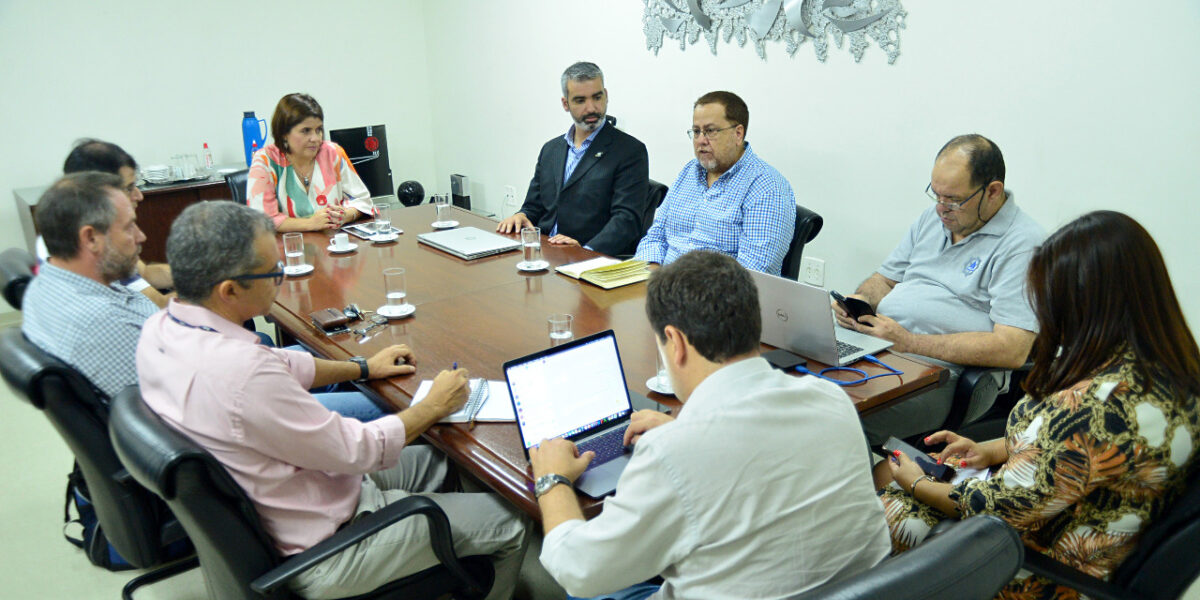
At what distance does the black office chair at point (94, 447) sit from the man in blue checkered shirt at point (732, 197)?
1.81m

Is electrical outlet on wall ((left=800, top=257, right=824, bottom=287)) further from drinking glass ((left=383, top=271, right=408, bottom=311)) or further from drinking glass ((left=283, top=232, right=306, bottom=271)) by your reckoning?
drinking glass ((left=283, top=232, right=306, bottom=271))

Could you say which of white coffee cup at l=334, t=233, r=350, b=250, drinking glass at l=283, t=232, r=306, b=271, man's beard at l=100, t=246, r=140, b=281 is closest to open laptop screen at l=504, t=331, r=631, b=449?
man's beard at l=100, t=246, r=140, b=281

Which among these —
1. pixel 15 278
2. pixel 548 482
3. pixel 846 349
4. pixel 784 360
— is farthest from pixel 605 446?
pixel 15 278

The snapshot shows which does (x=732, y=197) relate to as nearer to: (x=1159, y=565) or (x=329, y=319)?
(x=329, y=319)

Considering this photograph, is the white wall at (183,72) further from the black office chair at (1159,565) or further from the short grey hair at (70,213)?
the black office chair at (1159,565)

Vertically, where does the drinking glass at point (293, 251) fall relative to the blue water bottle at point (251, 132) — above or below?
below

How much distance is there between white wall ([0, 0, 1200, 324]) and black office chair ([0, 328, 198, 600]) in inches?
114

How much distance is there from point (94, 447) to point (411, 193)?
411cm

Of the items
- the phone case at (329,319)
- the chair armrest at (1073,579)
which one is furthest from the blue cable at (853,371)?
the phone case at (329,319)

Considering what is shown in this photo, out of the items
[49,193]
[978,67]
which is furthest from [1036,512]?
[49,193]

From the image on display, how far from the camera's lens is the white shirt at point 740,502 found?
112 cm

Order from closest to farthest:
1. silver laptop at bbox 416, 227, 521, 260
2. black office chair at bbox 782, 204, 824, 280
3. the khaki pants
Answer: the khaki pants
black office chair at bbox 782, 204, 824, 280
silver laptop at bbox 416, 227, 521, 260

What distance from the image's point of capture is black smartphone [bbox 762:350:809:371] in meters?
1.93

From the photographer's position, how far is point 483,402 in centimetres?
180
